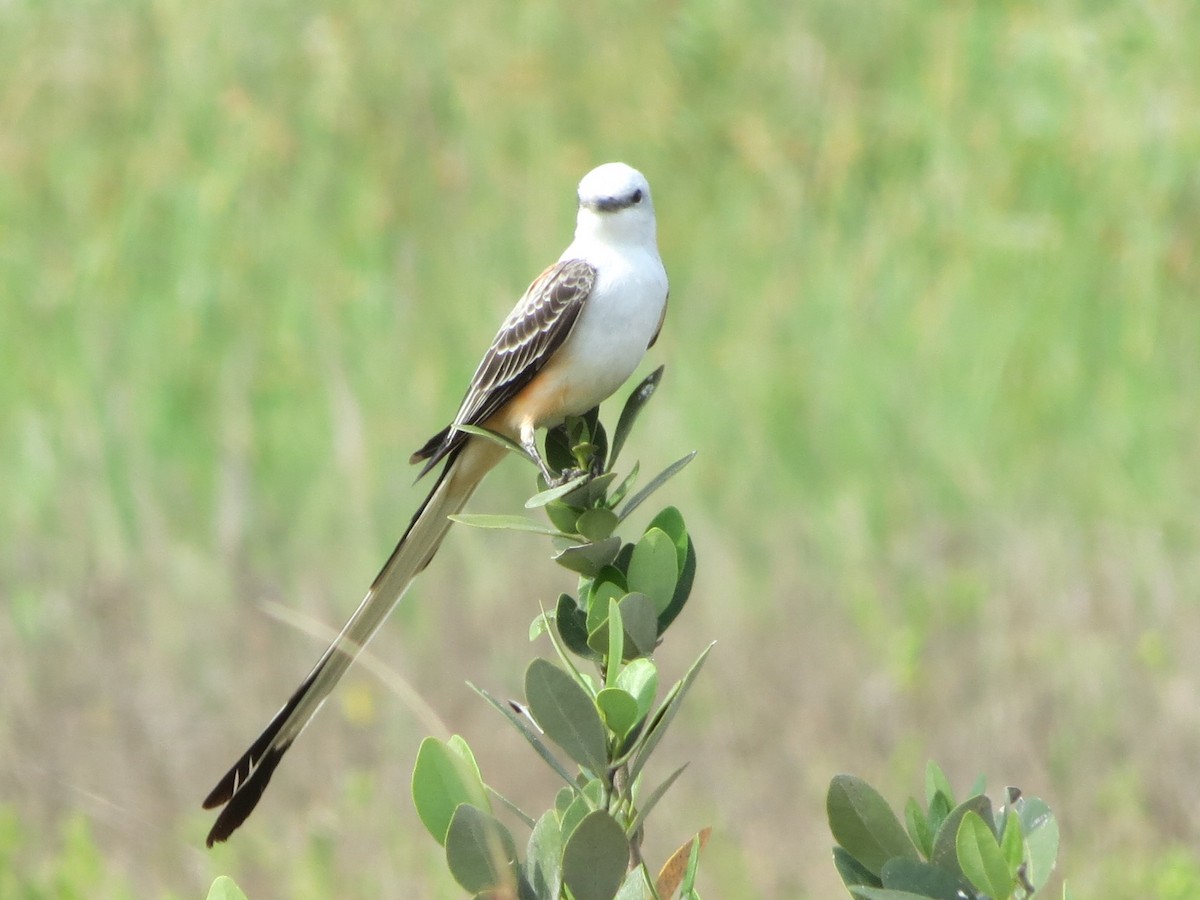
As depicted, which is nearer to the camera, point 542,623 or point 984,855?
point 984,855

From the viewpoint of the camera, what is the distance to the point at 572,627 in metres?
2.02

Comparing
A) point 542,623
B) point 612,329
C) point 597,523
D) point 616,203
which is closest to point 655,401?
point 616,203

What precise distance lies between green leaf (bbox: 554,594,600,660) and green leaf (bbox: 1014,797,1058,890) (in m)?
0.55

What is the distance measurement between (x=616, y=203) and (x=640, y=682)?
6.92ft

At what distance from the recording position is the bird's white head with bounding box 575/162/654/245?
371cm

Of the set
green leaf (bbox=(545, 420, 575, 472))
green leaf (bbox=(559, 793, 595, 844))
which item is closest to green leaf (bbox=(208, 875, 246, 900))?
green leaf (bbox=(559, 793, 595, 844))

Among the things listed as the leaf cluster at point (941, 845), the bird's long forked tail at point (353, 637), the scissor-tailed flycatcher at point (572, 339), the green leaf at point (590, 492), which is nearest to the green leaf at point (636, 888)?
the leaf cluster at point (941, 845)

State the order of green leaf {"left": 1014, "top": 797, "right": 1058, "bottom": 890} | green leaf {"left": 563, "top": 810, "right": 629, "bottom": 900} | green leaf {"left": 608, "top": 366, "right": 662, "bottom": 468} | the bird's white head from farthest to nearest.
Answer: the bird's white head < green leaf {"left": 608, "top": 366, "right": 662, "bottom": 468} < green leaf {"left": 1014, "top": 797, "right": 1058, "bottom": 890} < green leaf {"left": 563, "top": 810, "right": 629, "bottom": 900}

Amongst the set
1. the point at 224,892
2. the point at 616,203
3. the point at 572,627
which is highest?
the point at 616,203

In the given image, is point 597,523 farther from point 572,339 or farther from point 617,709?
point 572,339

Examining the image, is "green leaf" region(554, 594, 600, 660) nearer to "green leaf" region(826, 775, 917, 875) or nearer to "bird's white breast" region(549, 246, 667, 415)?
"green leaf" region(826, 775, 917, 875)

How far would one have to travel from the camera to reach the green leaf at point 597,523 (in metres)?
2.09

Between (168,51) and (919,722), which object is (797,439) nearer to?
(919,722)

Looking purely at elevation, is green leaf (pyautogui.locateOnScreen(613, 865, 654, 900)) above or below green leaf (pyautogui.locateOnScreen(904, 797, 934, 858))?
below
